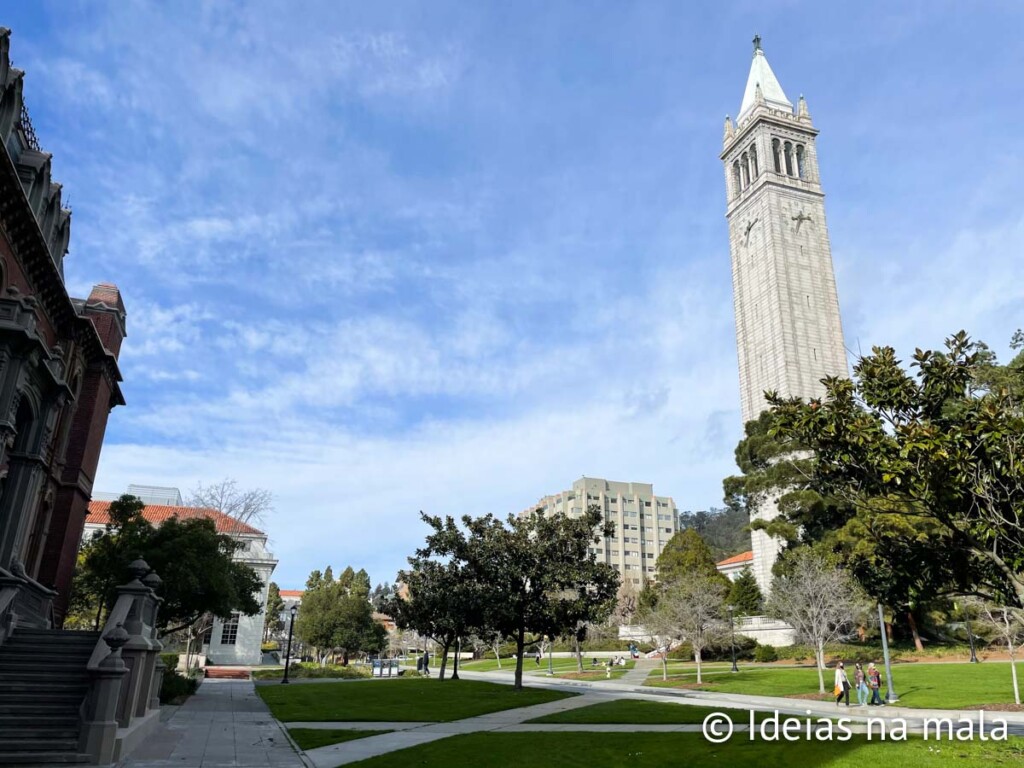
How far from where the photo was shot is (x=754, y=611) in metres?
65.5

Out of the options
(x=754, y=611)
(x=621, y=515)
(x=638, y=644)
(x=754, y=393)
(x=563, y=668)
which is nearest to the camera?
(x=563, y=668)

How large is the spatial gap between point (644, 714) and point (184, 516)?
53301 millimetres

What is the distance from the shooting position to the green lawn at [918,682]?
2725cm

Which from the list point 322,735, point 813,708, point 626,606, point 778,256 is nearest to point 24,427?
point 322,735

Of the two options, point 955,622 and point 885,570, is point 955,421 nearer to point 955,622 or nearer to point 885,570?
point 885,570

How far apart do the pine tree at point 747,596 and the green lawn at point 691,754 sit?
166 feet

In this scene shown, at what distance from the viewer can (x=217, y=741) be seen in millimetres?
16281

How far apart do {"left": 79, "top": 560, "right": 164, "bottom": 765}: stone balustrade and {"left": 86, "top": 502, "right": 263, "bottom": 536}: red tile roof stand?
38.7m

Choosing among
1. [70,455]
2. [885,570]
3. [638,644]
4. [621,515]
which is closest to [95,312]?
[70,455]

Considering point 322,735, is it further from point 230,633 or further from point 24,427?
point 230,633

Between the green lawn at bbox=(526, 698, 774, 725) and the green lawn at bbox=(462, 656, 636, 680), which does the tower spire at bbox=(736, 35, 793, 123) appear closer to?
the green lawn at bbox=(462, 656, 636, 680)

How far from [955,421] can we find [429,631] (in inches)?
1212

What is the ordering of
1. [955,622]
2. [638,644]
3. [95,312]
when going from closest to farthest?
[95,312]
[955,622]
[638,644]

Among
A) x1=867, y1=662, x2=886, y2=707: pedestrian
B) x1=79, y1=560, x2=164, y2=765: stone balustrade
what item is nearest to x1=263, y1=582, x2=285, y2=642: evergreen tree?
x1=867, y1=662, x2=886, y2=707: pedestrian
